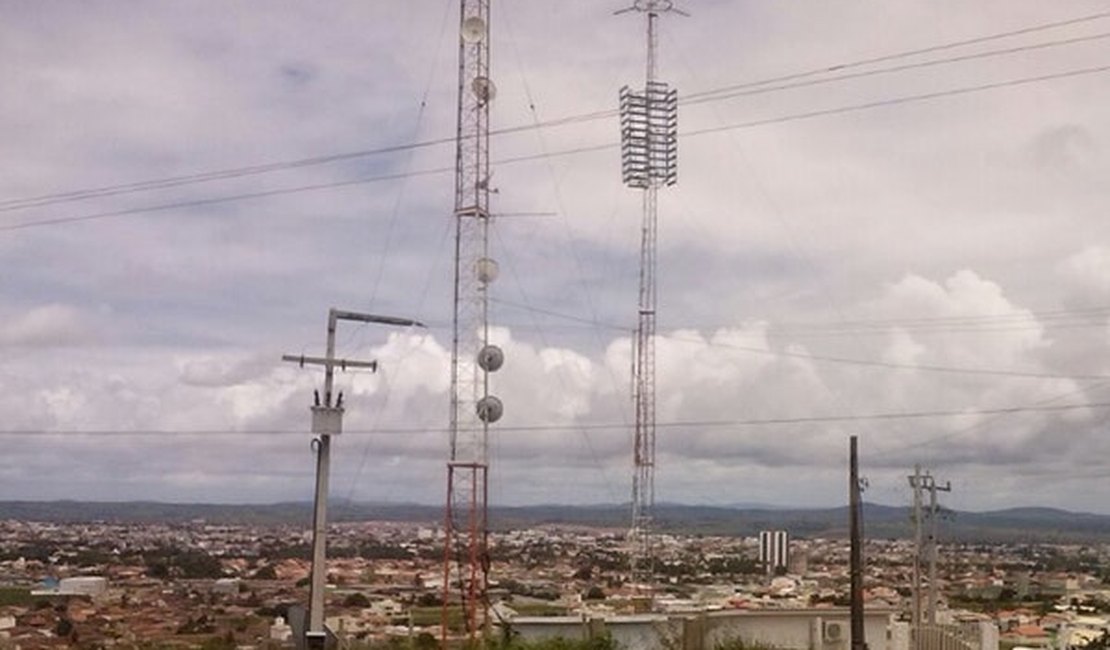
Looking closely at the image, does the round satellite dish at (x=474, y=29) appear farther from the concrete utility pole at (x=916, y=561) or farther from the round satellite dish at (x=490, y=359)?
the concrete utility pole at (x=916, y=561)

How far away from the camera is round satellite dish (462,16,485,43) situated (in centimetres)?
3619

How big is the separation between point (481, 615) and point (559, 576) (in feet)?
133

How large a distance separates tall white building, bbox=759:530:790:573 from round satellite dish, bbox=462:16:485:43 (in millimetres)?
61009

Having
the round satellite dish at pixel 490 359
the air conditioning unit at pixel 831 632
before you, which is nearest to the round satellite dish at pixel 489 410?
the round satellite dish at pixel 490 359

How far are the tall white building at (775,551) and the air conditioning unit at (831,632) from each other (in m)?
48.4

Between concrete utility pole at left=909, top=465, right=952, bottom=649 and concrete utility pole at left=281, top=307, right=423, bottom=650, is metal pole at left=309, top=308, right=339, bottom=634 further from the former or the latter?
concrete utility pole at left=909, top=465, right=952, bottom=649

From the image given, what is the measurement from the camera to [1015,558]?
436ft

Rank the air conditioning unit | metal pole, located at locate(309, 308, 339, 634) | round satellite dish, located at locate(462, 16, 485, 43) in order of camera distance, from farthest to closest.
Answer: the air conditioning unit → round satellite dish, located at locate(462, 16, 485, 43) → metal pole, located at locate(309, 308, 339, 634)

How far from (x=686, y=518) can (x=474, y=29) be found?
105 m

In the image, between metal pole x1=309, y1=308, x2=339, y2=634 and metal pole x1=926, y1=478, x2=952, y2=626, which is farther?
metal pole x1=926, y1=478, x2=952, y2=626

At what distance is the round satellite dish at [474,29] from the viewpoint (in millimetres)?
36188

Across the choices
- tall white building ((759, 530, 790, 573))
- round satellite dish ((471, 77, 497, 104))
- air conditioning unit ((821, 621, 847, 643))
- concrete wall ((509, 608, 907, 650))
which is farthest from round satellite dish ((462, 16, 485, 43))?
tall white building ((759, 530, 790, 573))

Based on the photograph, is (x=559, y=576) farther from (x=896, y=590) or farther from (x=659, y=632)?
(x=659, y=632)

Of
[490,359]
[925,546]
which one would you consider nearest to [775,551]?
[925,546]
